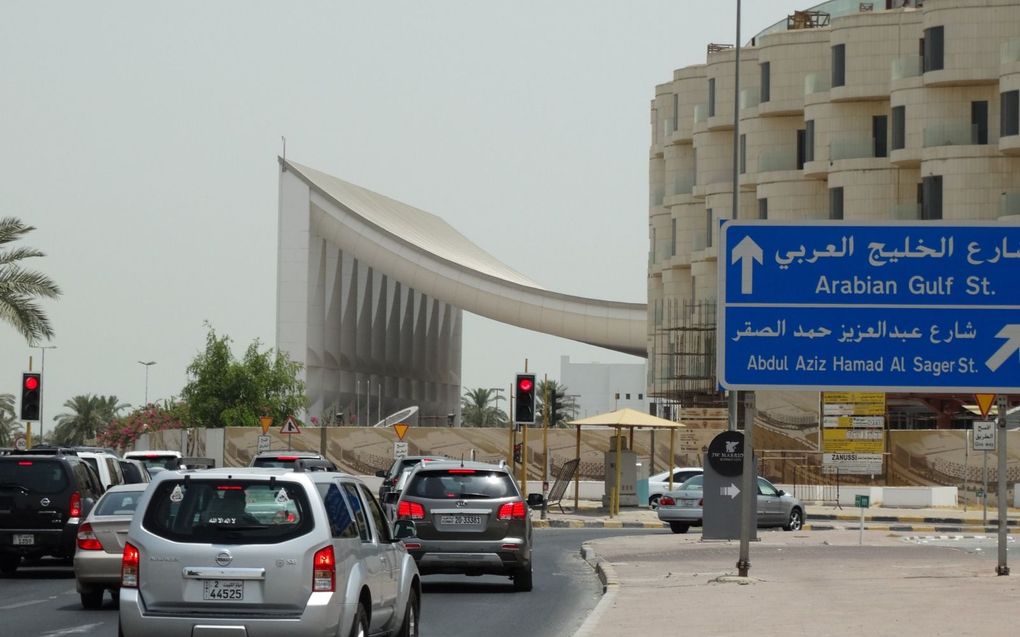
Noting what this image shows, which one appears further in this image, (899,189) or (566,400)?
(566,400)

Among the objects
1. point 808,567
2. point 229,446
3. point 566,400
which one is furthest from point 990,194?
point 566,400

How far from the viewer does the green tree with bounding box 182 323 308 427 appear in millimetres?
88062

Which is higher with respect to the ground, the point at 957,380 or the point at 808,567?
the point at 957,380

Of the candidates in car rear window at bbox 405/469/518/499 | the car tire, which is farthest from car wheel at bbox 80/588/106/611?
the car tire

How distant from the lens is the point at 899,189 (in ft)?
222

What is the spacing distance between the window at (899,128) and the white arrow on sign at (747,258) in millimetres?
45194

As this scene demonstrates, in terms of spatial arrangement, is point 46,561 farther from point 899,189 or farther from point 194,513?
point 899,189

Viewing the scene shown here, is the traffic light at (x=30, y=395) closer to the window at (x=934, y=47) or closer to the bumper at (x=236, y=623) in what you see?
the bumper at (x=236, y=623)

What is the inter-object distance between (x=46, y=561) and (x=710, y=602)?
13.7m

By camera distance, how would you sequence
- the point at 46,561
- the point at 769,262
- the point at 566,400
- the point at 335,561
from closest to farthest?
1. the point at 335,561
2. the point at 769,262
3. the point at 46,561
4. the point at 566,400

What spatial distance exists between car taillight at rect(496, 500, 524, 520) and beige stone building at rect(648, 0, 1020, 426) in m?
39.9

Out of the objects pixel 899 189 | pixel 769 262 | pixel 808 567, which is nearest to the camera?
pixel 769 262

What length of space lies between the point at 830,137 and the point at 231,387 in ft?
114

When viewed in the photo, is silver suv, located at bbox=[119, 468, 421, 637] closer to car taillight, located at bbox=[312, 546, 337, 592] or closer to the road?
car taillight, located at bbox=[312, 546, 337, 592]
